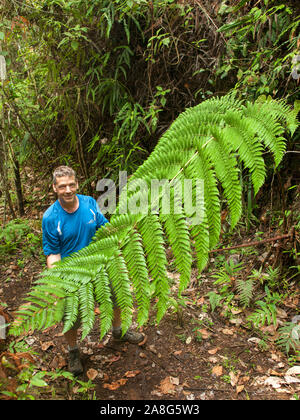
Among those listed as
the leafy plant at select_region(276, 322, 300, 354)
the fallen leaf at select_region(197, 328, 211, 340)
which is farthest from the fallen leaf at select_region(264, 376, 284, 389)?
the fallen leaf at select_region(197, 328, 211, 340)

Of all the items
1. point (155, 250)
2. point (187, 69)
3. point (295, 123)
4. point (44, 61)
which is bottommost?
point (155, 250)

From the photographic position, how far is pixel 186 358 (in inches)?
105

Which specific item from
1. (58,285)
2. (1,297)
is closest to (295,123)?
(58,285)

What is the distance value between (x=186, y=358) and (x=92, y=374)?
86 centimetres

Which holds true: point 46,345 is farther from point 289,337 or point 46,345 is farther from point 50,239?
point 289,337

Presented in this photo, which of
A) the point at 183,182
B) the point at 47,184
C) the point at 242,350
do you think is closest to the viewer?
the point at 183,182

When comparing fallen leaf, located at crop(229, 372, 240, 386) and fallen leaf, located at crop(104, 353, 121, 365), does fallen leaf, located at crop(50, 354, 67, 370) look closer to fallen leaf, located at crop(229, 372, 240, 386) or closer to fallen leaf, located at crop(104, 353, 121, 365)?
fallen leaf, located at crop(104, 353, 121, 365)

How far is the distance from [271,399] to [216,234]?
5.66ft

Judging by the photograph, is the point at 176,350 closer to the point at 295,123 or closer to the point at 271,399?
the point at 271,399

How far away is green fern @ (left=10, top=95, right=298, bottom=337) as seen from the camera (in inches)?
45.0

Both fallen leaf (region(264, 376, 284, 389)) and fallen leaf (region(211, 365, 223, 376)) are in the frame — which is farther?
fallen leaf (region(211, 365, 223, 376))

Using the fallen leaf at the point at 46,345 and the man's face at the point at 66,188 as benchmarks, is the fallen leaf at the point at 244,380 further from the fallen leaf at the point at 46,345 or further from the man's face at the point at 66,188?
the man's face at the point at 66,188

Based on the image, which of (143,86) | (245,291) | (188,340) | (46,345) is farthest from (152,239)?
(143,86)

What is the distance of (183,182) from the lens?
127 centimetres
